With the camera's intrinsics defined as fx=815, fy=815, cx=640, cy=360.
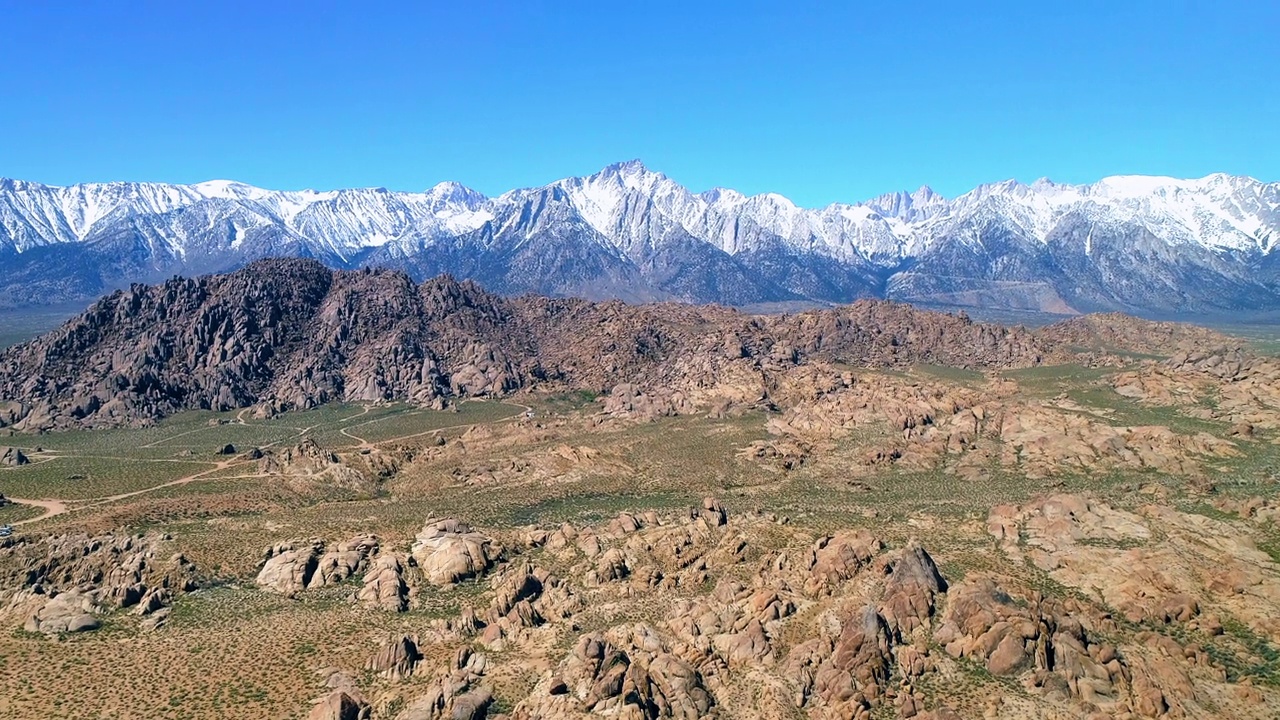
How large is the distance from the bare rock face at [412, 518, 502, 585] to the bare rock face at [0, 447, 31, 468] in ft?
268

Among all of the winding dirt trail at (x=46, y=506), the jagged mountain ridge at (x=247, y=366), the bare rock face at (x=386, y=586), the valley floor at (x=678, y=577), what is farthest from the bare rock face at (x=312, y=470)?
the jagged mountain ridge at (x=247, y=366)

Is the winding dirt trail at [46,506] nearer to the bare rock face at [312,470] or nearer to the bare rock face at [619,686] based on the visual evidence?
the bare rock face at [312,470]

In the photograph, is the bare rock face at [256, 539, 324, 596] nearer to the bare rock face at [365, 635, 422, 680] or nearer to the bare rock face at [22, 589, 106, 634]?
the bare rock face at [22, 589, 106, 634]

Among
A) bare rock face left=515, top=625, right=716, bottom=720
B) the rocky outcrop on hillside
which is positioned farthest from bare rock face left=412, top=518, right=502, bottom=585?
bare rock face left=515, top=625, right=716, bottom=720

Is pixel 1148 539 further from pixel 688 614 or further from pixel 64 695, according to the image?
pixel 64 695

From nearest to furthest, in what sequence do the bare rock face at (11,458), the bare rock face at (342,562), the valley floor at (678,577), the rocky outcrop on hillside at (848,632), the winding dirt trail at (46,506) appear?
the rocky outcrop on hillside at (848,632), the valley floor at (678,577), the bare rock face at (342,562), the winding dirt trail at (46,506), the bare rock face at (11,458)

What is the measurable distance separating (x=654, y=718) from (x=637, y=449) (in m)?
69.9

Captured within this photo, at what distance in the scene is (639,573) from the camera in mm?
62531

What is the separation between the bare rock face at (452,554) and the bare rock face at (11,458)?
268 feet

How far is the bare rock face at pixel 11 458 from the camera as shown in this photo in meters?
116

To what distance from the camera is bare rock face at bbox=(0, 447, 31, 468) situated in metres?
116

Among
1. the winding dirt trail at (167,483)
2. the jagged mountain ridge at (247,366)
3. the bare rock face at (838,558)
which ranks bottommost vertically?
the winding dirt trail at (167,483)

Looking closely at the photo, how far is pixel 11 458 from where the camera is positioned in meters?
117

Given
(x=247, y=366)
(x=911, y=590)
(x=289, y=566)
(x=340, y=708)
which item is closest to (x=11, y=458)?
(x=247, y=366)
